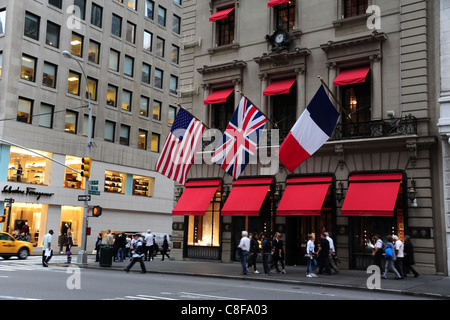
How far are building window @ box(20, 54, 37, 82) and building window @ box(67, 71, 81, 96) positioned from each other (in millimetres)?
3525

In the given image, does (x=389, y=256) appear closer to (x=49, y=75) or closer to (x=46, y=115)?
(x=46, y=115)

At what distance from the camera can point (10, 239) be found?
30.1 m

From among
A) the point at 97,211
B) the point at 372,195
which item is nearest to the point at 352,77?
the point at 372,195

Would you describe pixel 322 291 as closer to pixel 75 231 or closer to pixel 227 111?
pixel 227 111

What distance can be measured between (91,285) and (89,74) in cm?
3262

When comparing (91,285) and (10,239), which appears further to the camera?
(10,239)

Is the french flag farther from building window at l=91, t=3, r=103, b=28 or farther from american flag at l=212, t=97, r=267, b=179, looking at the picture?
building window at l=91, t=3, r=103, b=28

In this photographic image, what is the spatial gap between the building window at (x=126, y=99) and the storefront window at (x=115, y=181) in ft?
22.0

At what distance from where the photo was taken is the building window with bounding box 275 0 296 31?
2688 centimetres

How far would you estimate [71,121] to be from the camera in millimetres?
42250

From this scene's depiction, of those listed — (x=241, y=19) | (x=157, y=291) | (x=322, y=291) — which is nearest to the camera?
(x=157, y=291)

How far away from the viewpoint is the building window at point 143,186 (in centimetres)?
4853
